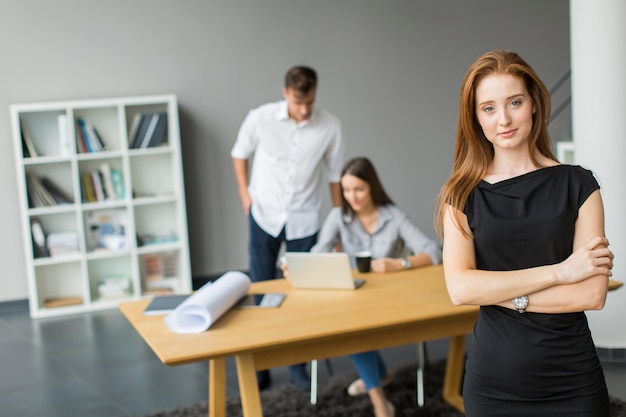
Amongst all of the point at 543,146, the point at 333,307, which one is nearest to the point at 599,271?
the point at 543,146

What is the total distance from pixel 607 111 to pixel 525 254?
2855 millimetres

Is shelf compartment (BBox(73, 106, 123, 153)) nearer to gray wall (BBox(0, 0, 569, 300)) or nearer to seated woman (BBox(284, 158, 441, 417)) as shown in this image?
gray wall (BBox(0, 0, 569, 300))

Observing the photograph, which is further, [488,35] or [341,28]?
[488,35]

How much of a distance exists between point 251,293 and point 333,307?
457 mm

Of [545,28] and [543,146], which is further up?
[545,28]

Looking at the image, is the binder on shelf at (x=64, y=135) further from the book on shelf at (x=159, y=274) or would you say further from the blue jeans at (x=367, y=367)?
the blue jeans at (x=367, y=367)

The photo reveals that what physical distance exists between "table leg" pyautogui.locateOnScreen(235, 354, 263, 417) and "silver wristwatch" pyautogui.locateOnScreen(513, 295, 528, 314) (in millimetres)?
1304

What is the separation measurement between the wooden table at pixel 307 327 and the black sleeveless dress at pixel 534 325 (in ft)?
3.30

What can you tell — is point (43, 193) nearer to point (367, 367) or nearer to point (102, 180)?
point (102, 180)

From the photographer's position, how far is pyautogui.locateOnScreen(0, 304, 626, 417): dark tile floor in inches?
171

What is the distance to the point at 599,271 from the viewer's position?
6.48ft

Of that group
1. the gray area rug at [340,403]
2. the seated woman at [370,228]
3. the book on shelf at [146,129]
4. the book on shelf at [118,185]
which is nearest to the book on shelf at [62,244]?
the book on shelf at [118,185]

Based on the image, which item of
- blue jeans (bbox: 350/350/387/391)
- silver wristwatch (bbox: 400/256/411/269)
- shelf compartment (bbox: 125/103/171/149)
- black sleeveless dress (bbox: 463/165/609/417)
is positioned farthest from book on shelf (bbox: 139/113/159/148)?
black sleeveless dress (bbox: 463/165/609/417)

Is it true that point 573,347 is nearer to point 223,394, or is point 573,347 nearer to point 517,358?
point 517,358
